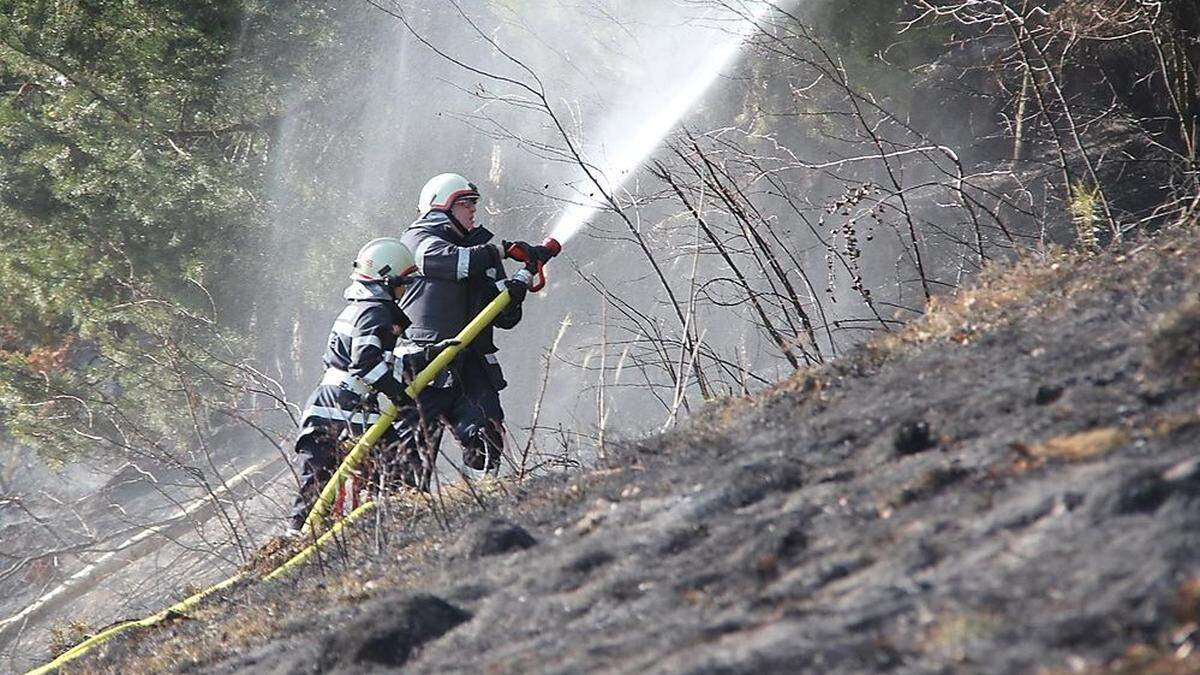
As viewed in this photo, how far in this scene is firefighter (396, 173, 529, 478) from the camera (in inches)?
280

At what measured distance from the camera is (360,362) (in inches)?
266

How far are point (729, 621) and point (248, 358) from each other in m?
12.8

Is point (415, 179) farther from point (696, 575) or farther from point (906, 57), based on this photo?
point (696, 575)

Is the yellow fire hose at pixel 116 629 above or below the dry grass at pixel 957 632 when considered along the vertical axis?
above

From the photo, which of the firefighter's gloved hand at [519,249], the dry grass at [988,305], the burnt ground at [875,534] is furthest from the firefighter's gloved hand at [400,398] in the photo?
the dry grass at [988,305]

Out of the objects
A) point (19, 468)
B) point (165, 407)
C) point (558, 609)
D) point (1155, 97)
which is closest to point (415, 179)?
point (165, 407)

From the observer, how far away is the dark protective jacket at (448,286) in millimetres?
7199

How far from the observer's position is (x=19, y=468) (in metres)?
17.0

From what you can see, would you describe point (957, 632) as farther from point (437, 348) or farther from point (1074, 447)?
point (437, 348)

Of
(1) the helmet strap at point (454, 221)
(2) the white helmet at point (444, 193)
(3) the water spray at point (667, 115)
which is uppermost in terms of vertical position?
(3) the water spray at point (667, 115)

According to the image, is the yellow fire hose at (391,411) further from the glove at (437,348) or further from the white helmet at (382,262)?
the white helmet at (382,262)

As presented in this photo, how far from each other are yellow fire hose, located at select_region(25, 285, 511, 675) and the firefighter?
123 mm

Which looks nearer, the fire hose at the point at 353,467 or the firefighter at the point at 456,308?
the fire hose at the point at 353,467

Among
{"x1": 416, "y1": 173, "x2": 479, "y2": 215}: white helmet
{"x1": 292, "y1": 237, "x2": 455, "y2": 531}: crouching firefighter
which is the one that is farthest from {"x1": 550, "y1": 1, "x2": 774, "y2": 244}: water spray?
{"x1": 292, "y1": 237, "x2": 455, "y2": 531}: crouching firefighter
